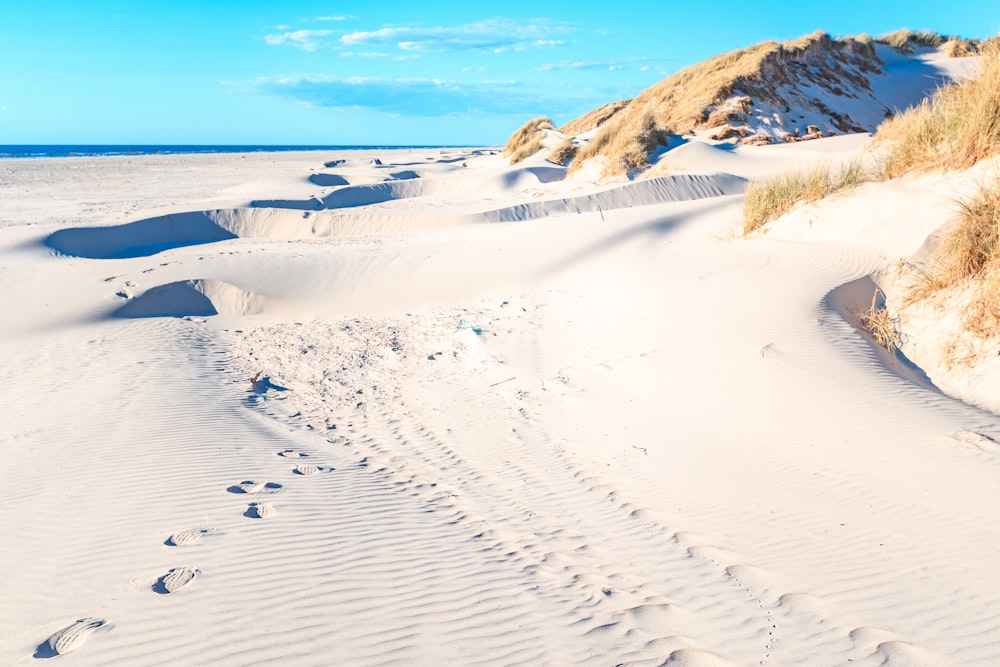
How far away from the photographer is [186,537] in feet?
11.0

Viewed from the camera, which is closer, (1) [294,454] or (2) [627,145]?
(1) [294,454]

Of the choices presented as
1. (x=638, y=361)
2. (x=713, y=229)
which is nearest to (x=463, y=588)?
(x=638, y=361)

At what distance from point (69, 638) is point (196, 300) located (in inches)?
280

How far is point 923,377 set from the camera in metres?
5.20

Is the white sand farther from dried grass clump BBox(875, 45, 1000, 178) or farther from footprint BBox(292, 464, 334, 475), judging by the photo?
dried grass clump BBox(875, 45, 1000, 178)

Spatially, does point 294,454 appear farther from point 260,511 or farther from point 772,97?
point 772,97

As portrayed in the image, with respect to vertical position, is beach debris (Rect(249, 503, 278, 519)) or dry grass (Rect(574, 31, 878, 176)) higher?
dry grass (Rect(574, 31, 878, 176))

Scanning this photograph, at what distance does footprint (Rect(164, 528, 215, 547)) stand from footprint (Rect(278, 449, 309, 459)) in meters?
1.26

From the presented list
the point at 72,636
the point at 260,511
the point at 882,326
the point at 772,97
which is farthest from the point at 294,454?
the point at 772,97

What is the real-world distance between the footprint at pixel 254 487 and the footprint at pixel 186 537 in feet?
1.80

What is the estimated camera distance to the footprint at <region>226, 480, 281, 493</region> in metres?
3.99

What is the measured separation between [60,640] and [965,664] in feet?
10.7

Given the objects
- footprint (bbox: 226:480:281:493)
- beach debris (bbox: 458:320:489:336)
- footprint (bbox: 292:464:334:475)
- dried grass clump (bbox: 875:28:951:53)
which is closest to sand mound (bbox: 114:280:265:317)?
beach debris (bbox: 458:320:489:336)

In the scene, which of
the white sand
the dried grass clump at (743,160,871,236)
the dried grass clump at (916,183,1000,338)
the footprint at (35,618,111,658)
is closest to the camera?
the footprint at (35,618,111,658)
